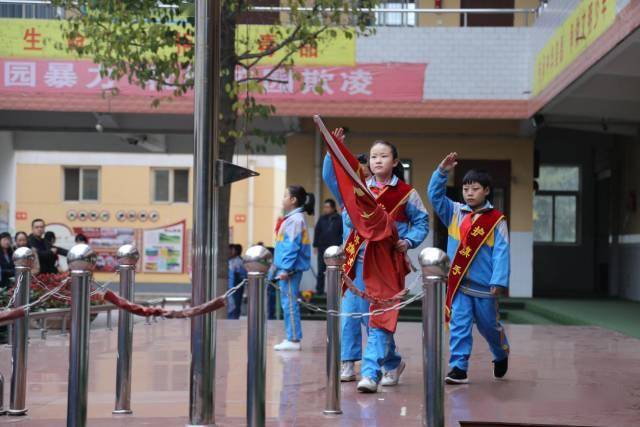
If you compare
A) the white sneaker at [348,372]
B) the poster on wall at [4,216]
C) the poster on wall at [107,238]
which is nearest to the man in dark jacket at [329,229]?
the white sneaker at [348,372]

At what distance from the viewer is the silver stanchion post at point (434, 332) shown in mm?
4434

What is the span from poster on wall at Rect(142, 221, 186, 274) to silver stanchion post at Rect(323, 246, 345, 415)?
23.3 meters

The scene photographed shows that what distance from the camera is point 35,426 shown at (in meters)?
5.30

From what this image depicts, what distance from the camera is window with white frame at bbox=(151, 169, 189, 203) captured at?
100 ft

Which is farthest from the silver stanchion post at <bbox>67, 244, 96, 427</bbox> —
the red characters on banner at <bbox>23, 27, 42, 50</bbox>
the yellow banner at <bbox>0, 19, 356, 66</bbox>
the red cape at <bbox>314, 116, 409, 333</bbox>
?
the red characters on banner at <bbox>23, 27, 42, 50</bbox>

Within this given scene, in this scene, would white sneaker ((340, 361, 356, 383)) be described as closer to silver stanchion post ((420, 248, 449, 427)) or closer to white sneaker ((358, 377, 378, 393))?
white sneaker ((358, 377, 378, 393))

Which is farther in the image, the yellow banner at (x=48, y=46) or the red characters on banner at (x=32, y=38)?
the red characters on banner at (x=32, y=38)

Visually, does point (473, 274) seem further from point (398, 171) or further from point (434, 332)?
point (434, 332)

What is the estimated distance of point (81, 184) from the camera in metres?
30.4

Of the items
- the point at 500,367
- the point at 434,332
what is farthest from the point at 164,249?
the point at 434,332

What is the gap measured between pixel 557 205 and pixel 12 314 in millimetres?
17153

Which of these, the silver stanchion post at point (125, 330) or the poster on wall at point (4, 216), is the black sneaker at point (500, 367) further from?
the poster on wall at point (4, 216)

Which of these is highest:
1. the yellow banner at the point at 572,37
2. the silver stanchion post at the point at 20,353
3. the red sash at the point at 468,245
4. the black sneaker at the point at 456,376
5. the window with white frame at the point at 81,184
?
the yellow banner at the point at 572,37

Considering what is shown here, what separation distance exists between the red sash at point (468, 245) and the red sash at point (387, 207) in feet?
2.10
